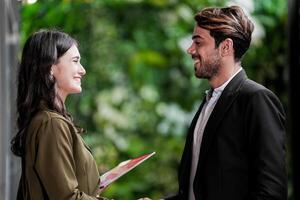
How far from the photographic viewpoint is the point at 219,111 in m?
2.57

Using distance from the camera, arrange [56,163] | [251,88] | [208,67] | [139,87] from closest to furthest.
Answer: [56,163] < [251,88] < [208,67] < [139,87]

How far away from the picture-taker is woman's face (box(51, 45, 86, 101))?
97.4 inches

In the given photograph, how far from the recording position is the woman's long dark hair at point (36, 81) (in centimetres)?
243

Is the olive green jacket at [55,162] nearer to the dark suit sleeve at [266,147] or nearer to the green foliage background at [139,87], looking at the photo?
the dark suit sleeve at [266,147]

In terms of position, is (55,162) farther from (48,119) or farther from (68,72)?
(68,72)

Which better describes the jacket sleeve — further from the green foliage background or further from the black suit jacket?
the green foliage background

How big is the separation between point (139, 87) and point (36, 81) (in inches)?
253

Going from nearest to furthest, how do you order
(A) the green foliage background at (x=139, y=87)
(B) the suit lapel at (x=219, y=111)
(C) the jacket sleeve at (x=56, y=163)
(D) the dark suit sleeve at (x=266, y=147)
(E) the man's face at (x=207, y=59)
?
(C) the jacket sleeve at (x=56, y=163)
(D) the dark suit sleeve at (x=266, y=147)
(B) the suit lapel at (x=219, y=111)
(E) the man's face at (x=207, y=59)
(A) the green foliage background at (x=139, y=87)

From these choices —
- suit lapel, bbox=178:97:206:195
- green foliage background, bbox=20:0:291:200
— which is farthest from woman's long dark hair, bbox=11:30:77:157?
green foliage background, bbox=20:0:291:200

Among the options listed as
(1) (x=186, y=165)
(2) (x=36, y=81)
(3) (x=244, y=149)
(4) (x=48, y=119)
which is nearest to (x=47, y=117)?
(4) (x=48, y=119)

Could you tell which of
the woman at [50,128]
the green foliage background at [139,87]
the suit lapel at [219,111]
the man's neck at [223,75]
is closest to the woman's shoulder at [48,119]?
the woman at [50,128]

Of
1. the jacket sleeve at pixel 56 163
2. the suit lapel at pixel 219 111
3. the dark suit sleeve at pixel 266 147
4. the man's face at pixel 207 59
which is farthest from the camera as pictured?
the man's face at pixel 207 59

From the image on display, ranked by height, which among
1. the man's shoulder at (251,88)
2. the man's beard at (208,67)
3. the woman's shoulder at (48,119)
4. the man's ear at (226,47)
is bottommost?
the woman's shoulder at (48,119)

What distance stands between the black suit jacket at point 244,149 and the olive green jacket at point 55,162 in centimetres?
41
